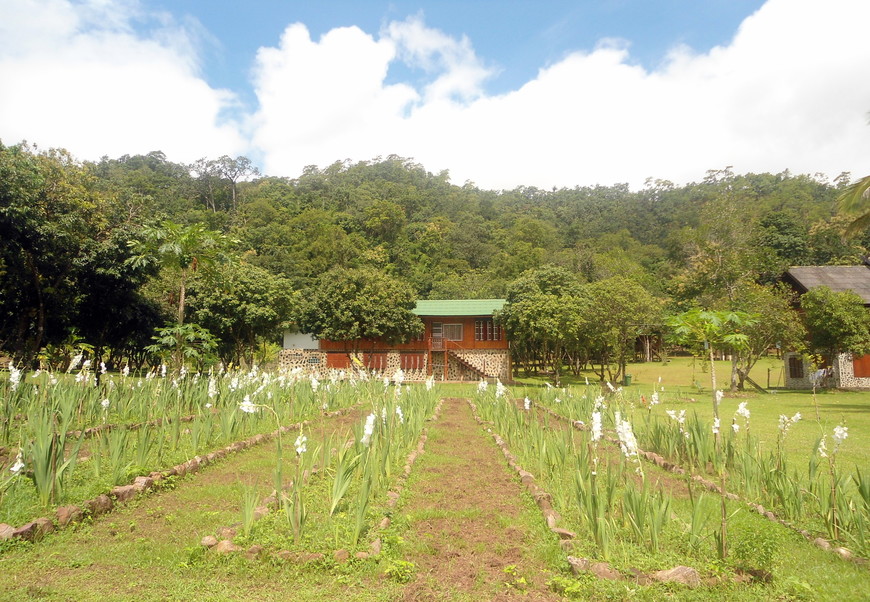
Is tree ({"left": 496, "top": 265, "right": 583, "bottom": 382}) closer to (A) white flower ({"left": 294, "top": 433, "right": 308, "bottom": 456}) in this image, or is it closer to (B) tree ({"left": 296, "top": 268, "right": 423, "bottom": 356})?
(B) tree ({"left": 296, "top": 268, "right": 423, "bottom": 356})

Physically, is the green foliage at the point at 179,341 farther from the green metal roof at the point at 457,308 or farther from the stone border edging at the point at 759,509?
the green metal roof at the point at 457,308

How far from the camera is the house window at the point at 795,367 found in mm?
24517

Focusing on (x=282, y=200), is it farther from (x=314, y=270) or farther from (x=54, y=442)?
(x=54, y=442)

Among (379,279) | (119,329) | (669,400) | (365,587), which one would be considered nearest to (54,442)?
(365,587)

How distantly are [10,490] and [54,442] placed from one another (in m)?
0.48

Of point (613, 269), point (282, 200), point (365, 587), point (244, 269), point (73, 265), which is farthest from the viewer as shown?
point (282, 200)

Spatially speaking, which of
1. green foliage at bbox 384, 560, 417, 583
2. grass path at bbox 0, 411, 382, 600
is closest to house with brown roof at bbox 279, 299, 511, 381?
grass path at bbox 0, 411, 382, 600

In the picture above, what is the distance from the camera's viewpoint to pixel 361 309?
26734mm

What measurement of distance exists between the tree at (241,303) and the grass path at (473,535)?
18.4 meters

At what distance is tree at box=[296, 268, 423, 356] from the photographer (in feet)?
88.0

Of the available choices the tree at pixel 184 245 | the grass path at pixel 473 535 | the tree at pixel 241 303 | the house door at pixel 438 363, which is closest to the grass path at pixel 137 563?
the grass path at pixel 473 535

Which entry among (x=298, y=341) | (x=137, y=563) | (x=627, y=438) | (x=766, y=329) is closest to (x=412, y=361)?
(x=298, y=341)

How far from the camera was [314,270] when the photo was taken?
1556 inches

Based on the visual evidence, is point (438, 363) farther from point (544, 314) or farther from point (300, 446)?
point (300, 446)
